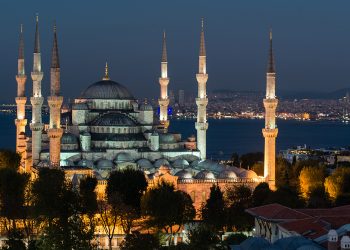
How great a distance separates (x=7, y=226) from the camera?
28.7 meters

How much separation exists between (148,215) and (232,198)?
440 cm

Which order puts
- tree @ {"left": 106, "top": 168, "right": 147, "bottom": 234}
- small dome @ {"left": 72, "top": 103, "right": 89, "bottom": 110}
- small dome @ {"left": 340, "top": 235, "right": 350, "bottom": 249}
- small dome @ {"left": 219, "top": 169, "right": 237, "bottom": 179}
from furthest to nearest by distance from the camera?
1. small dome @ {"left": 72, "top": 103, "right": 89, "bottom": 110}
2. small dome @ {"left": 219, "top": 169, "right": 237, "bottom": 179}
3. tree @ {"left": 106, "top": 168, "right": 147, "bottom": 234}
4. small dome @ {"left": 340, "top": 235, "right": 350, "bottom": 249}

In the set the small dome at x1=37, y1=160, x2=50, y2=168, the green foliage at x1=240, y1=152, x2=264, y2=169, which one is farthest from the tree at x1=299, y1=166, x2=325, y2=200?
the small dome at x1=37, y1=160, x2=50, y2=168

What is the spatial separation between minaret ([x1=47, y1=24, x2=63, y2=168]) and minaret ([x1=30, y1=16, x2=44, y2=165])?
2.03m

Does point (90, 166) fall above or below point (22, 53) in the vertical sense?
below

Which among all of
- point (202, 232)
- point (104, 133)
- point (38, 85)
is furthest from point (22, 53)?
point (202, 232)

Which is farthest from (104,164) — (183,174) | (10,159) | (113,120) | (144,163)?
(10,159)

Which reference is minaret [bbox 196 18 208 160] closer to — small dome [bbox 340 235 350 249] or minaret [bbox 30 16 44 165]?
minaret [bbox 30 16 44 165]

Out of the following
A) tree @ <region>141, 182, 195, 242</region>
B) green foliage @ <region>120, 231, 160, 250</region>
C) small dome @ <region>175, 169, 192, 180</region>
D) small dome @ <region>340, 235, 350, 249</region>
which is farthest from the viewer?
small dome @ <region>175, 169, 192, 180</region>

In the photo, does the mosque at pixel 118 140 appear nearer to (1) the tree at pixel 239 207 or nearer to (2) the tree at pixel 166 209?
(1) the tree at pixel 239 207

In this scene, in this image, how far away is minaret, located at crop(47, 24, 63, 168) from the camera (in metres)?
34.8

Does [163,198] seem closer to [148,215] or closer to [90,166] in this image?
[148,215]

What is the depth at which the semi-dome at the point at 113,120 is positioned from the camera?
38188 mm

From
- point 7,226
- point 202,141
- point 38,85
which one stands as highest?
point 38,85
